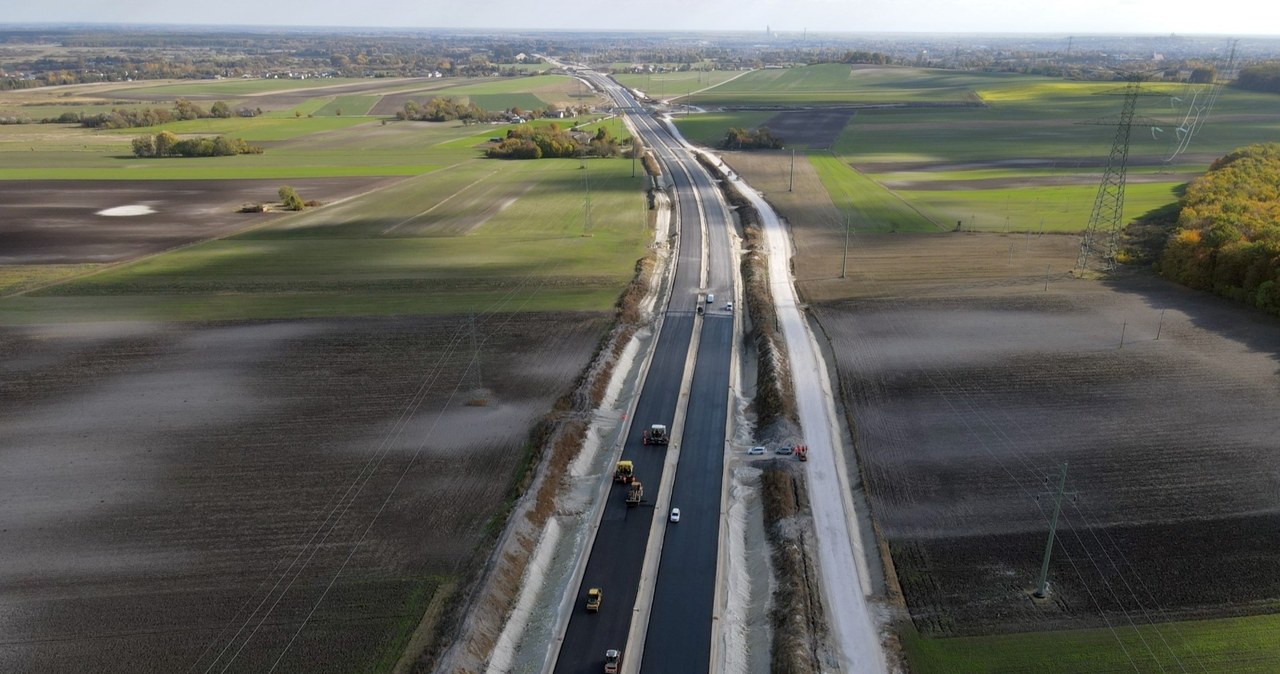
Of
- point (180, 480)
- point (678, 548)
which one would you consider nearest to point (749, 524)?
point (678, 548)

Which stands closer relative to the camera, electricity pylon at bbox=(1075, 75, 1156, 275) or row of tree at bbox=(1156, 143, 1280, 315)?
row of tree at bbox=(1156, 143, 1280, 315)

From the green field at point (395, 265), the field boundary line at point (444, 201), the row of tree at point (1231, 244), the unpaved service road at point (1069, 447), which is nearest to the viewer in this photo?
the unpaved service road at point (1069, 447)

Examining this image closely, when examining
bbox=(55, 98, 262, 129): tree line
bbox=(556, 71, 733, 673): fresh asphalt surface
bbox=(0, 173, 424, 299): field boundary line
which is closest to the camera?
bbox=(556, 71, 733, 673): fresh asphalt surface

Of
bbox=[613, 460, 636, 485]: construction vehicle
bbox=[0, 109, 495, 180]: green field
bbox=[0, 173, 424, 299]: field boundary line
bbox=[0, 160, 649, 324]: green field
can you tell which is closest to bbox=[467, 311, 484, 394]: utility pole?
bbox=[0, 160, 649, 324]: green field

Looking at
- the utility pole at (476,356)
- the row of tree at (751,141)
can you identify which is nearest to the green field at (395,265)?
the utility pole at (476,356)

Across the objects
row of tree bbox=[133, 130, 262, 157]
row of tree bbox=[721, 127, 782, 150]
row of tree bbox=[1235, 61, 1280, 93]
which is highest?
row of tree bbox=[1235, 61, 1280, 93]

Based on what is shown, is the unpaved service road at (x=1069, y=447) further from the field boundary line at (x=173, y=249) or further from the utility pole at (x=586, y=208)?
the field boundary line at (x=173, y=249)

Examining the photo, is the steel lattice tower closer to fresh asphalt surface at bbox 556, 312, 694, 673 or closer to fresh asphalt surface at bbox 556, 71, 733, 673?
fresh asphalt surface at bbox 556, 71, 733, 673
